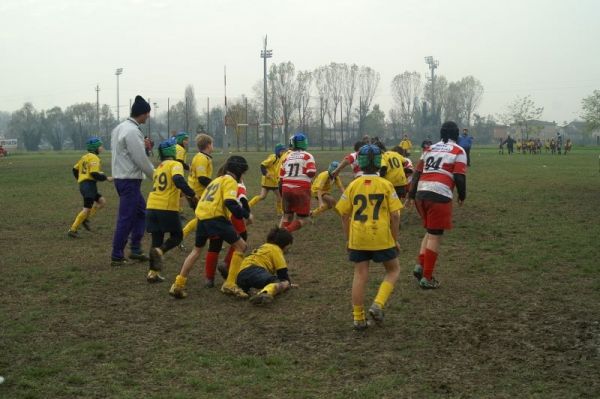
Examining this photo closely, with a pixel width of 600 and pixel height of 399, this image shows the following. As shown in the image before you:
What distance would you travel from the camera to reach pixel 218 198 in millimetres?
7199

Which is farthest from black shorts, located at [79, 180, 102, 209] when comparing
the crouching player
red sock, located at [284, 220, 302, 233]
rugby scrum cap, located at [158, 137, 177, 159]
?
the crouching player

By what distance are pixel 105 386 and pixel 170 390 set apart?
0.52 metres

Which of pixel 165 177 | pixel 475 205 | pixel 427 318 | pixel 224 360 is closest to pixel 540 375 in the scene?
pixel 427 318

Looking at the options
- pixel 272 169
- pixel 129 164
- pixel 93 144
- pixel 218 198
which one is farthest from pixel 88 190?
pixel 218 198

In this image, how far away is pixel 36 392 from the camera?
467 centimetres

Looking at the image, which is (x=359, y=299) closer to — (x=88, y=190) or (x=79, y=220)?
(x=88, y=190)

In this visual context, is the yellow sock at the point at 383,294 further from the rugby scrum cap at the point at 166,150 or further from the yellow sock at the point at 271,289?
the rugby scrum cap at the point at 166,150

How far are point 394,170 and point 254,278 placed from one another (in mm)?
5167

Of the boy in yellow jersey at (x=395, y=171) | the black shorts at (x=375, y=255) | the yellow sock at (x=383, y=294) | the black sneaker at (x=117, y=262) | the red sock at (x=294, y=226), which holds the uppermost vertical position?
the boy in yellow jersey at (x=395, y=171)

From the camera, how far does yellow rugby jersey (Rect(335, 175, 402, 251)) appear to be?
240 inches

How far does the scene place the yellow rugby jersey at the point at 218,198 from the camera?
7.15 metres

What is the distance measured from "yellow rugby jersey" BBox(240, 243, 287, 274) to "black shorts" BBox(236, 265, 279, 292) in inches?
3.2

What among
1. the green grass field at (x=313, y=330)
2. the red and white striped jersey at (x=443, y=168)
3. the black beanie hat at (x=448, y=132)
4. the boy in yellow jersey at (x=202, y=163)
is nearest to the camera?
the green grass field at (x=313, y=330)

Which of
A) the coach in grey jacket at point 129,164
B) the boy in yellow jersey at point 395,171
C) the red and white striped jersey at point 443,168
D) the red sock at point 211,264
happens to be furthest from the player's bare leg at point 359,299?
Result: the boy in yellow jersey at point 395,171
